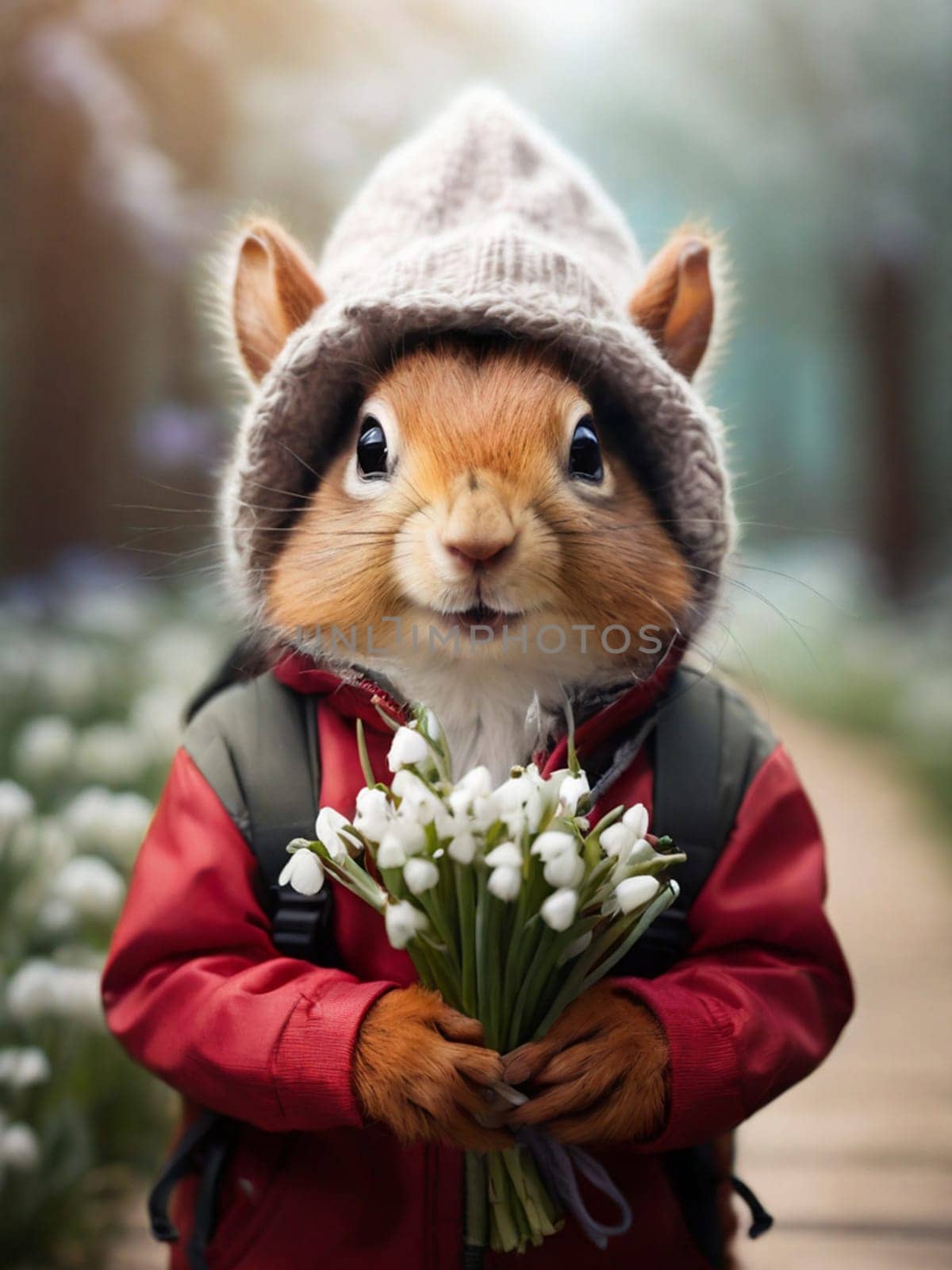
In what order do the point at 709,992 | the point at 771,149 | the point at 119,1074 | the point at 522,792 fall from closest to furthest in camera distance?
1. the point at 522,792
2. the point at 709,992
3. the point at 119,1074
4. the point at 771,149

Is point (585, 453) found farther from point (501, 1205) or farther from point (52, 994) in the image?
point (52, 994)

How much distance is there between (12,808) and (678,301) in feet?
2.65

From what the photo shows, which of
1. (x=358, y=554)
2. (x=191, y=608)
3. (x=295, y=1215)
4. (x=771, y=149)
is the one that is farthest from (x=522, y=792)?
(x=771, y=149)

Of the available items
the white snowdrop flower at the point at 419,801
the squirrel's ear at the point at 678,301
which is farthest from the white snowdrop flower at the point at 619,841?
the squirrel's ear at the point at 678,301

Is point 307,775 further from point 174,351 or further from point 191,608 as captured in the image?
point 174,351

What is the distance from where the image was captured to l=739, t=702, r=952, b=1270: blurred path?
1104 mm

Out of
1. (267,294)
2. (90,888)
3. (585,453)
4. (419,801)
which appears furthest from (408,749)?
(90,888)

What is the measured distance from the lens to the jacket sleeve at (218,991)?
0.71 meters

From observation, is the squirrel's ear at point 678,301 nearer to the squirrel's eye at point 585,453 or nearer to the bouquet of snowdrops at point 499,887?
the squirrel's eye at point 585,453

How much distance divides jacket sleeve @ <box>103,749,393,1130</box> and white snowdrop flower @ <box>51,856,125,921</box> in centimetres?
29

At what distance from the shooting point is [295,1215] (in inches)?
31.2

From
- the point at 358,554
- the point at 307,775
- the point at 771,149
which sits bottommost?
the point at 307,775

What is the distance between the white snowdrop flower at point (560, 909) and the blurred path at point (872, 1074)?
2.09 feet

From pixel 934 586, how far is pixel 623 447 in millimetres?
667
